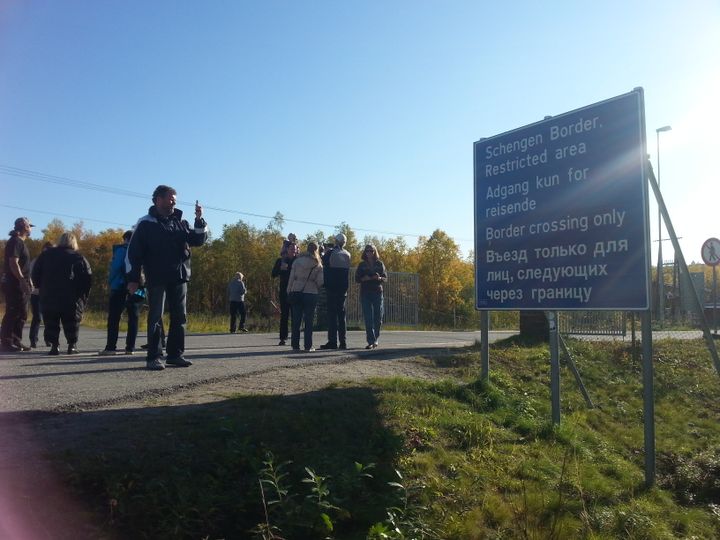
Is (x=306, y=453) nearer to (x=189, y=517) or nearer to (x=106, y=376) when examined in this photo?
(x=189, y=517)

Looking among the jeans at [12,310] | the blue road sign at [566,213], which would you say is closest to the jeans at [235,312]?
the jeans at [12,310]

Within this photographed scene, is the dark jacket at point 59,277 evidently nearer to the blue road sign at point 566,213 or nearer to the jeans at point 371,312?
the jeans at point 371,312

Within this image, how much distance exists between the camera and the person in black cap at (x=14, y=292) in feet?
32.1

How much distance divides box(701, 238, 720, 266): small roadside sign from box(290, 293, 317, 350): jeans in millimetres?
13505

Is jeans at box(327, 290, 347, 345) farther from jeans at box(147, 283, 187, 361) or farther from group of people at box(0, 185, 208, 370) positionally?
jeans at box(147, 283, 187, 361)

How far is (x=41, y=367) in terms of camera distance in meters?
7.35

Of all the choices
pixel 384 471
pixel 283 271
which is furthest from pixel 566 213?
pixel 283 271

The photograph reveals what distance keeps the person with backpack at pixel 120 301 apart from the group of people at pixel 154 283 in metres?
0.01

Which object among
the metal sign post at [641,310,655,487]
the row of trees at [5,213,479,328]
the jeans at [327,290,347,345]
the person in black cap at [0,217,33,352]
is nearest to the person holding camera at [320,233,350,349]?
the jeans at [327,290,347,345]

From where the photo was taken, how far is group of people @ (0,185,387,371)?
23.2 feet

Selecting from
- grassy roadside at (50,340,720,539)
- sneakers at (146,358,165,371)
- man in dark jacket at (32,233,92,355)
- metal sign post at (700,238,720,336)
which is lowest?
grassy roadside at (50,340,720,539)

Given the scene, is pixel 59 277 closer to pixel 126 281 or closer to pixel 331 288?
pixel 126 281

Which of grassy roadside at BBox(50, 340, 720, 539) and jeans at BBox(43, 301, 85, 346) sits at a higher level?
jeans at BBox(43, 301, 85, 346)

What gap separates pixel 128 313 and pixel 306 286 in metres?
2.63
